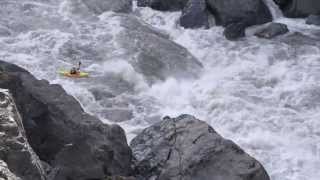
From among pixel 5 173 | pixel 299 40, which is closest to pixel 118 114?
pixel 299 40

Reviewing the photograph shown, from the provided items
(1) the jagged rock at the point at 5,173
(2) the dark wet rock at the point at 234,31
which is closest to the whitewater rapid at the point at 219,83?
(2) the dark wet rock at the point at 234,31

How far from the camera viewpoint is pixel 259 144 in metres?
10.3

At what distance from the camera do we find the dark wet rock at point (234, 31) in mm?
14898

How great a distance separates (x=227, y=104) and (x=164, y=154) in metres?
3.51

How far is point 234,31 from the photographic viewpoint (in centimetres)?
1491

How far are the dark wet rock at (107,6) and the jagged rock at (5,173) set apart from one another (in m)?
11.7

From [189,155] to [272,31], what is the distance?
298 inches

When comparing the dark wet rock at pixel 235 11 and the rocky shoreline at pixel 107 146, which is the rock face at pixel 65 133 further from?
the dark wet rock at pixel 235 11

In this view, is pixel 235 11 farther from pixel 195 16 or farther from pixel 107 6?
pixel 107 6

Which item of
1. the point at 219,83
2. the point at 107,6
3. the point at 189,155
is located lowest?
the point at 107,6

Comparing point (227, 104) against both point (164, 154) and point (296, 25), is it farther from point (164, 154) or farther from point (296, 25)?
point (296, 25)

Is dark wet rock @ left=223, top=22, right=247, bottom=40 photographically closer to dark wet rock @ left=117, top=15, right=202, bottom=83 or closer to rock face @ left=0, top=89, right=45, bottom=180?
dark wet rock @ left=117, top=15, right=202, bottom=83

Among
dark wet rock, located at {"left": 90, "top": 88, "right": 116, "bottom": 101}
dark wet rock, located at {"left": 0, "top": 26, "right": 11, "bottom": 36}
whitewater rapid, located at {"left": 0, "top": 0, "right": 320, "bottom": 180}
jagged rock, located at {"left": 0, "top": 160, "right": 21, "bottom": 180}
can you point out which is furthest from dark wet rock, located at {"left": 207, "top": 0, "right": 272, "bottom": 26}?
jagged rock, located at {"left": 0, "top": 160, "right": 21, "bottom": 180}

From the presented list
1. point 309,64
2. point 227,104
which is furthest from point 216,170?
point 309,64
